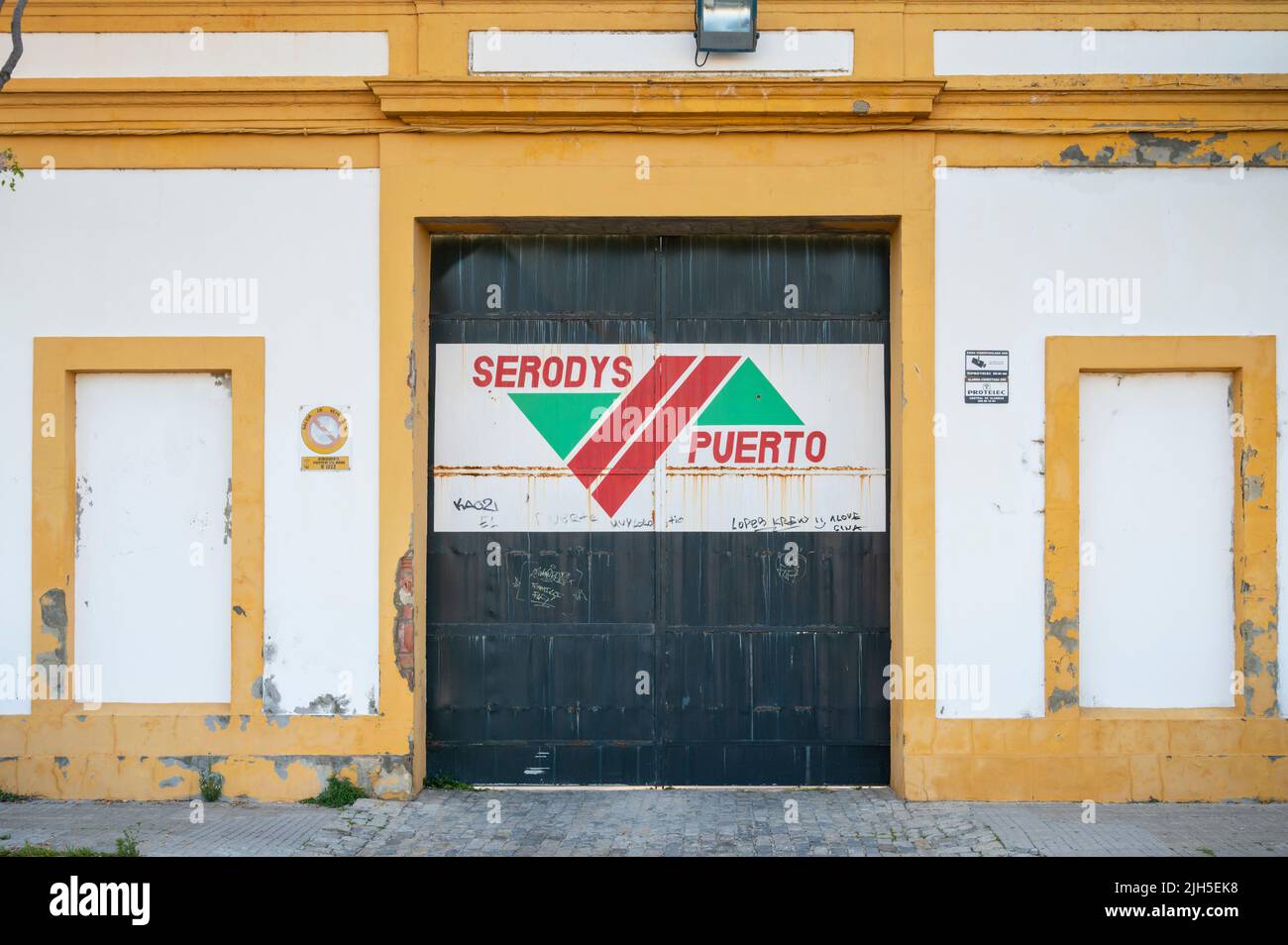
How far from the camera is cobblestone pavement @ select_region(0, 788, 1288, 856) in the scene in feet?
20.9

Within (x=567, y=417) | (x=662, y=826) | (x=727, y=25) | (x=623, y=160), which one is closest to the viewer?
(x=662, y=826)

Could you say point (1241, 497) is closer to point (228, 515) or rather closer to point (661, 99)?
→ point (661, 99)

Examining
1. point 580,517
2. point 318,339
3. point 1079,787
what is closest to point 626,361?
point 580,517

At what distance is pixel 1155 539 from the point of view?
7.37 metres

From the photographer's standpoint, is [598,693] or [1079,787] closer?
[1079,787]

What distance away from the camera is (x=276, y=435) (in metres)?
7.32

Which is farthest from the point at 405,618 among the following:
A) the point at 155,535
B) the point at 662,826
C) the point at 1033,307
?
the point at 1033,307

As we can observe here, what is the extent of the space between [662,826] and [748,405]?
8.84ft

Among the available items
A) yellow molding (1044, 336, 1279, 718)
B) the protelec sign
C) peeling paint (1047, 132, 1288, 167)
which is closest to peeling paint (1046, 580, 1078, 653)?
yellow molding (1044, 336, 1279, 718)

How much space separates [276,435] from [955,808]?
187 inches

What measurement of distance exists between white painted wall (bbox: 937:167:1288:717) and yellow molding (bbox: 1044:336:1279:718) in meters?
0.08
